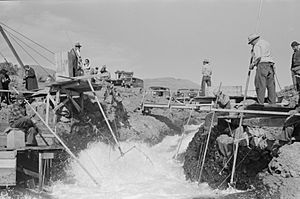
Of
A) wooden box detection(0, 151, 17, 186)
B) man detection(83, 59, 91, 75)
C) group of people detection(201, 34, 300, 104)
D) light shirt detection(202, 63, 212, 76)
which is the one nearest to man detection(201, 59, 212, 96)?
light shirt detection(202, 63, 212, 76)

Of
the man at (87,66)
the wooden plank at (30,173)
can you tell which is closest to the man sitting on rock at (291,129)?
the wooden plank at (30,173)

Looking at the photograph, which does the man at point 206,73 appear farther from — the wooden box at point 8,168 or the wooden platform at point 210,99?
the wooden box at point 8,168

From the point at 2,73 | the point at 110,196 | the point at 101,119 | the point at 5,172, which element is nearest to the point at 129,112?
the point at 101,119

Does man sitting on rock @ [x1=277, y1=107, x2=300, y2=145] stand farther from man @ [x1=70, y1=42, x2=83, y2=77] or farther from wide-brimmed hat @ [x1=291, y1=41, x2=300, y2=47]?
man @ [x1=70, y1=42, x2=83, y2=77]

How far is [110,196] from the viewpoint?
35.0ft

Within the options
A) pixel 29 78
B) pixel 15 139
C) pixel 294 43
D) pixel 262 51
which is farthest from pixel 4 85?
pixel 294 43

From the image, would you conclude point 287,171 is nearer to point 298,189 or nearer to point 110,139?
point 298,189

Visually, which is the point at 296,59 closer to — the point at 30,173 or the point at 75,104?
the point at 75,104

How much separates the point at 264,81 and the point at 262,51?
78 cm

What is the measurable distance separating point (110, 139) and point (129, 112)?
5.24 meters

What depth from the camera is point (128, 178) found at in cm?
1339

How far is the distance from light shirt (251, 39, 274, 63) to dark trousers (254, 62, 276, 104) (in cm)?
14

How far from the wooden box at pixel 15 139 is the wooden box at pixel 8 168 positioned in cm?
34

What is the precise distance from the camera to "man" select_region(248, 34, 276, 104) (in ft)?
30.0
